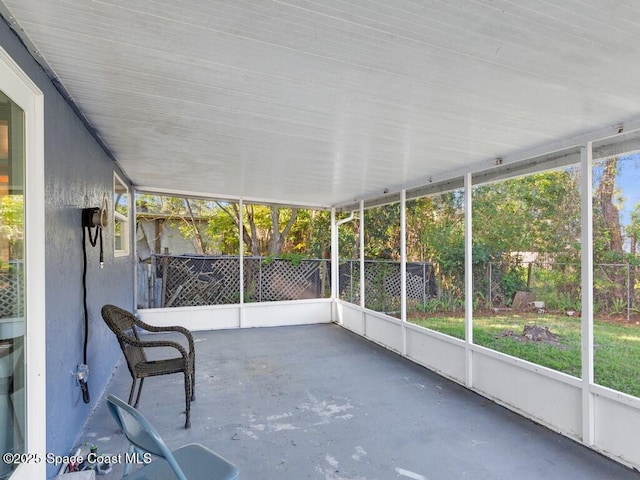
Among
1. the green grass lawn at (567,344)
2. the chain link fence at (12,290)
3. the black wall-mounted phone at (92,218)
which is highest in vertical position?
the black wall-mounted phone at (92,218)

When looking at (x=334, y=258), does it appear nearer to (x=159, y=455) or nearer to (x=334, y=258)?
(x=334, y=258)

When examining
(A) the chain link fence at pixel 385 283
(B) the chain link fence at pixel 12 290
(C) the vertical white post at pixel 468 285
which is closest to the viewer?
(B) the chain link fence at pixel 12 290

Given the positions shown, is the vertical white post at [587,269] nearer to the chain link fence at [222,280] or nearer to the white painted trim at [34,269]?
the white painted trim at [34,269]

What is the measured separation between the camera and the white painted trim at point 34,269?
5.38 ft

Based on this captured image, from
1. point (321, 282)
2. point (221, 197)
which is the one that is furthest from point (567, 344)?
point (221, 197)

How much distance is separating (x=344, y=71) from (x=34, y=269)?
179cm

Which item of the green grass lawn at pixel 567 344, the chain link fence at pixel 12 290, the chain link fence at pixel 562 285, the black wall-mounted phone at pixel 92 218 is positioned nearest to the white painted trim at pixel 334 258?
the green grass lawn at pixel 567 344

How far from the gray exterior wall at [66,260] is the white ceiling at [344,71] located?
155 millimetres

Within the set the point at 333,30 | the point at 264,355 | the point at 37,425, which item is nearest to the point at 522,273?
the point at 264,355

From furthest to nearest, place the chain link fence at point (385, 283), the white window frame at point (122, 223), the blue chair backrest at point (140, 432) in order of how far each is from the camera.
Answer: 1. the chain link fence at point (385, 283)
2. the white window frame at point (122, 223)
3. the blue chair backrest at point (140, 432)

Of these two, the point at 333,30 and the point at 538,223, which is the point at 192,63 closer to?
the point at 333,30

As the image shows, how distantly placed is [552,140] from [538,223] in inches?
157

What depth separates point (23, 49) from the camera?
1614 mm

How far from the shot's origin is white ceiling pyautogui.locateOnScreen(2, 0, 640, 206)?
1321mm
